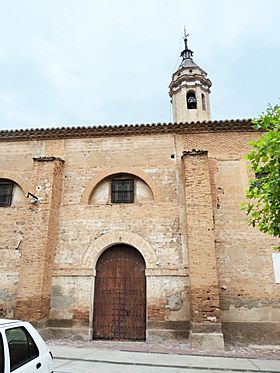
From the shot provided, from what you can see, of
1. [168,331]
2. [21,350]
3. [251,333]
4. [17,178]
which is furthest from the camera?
[17,178]

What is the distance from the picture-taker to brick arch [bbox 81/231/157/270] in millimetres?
9227

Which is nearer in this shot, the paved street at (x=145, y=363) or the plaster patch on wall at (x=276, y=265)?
the paved street at (x=145, y=363)

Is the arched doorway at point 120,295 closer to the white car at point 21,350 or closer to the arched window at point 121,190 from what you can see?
the arched window at point 121,190

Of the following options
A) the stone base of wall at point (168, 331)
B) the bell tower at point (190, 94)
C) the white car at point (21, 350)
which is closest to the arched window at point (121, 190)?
the stone base of wall at point (168, 331)

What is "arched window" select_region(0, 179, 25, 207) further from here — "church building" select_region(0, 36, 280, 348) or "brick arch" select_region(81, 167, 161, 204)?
"brick arch" select_region(81, 167, 161, 204)

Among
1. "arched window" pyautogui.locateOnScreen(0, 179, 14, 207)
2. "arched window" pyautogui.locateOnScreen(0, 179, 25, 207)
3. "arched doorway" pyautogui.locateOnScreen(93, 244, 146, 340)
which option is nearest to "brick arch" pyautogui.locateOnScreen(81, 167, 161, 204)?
"arched doorway" pyautogui.locateOnScreen(93, 244, 146, 340)

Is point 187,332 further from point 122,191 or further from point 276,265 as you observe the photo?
point 122,191

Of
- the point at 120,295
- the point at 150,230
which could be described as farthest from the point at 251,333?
the point at 150,230

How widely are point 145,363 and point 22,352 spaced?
13.3ft

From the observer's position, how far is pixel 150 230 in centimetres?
948

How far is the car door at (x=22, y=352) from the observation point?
2.66 m

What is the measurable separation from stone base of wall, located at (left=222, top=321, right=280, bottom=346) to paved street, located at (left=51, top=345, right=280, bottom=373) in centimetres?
167

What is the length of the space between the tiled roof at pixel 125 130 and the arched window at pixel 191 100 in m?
7.52

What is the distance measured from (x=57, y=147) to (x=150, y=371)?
26.1ft
